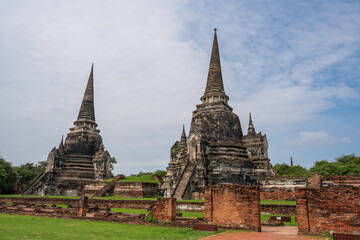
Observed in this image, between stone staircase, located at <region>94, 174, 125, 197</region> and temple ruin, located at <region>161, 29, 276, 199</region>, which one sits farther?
stone staircase, located at <region>94, 174, 125, 197</region>

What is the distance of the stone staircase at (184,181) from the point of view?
2323cm

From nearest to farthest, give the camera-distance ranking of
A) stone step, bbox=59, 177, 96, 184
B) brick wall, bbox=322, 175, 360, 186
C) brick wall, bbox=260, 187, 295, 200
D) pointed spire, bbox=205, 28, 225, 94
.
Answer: brick wall, bbox=322, 175, 360, 186 → brick wall, bbox=260, 187, 295, 200 → pointed spire, bbox=205, 28, 225, 94 → stone step, bbox=59, 177, 96, 184

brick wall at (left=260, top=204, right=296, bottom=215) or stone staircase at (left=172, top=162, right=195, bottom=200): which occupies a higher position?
stone staircase at (left=172, top=162, right=195, bottom=200)

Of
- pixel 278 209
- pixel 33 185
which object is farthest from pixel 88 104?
pixel 278 209

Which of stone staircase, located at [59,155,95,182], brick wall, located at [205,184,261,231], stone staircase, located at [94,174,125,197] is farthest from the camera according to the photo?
stone staircase, located at [59,155,95,182]

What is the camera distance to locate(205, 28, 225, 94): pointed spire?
33469 mm

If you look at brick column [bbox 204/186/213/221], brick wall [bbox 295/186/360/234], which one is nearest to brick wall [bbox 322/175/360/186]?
brick wall [bbox 295/186/360/234]

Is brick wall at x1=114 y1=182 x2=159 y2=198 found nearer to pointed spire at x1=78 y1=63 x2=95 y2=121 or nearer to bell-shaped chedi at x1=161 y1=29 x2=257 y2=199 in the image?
bell-shaped chedi at x1=161 y1=29 x2=257 y2=199

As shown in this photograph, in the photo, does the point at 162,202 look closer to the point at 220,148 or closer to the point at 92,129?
the point at 220,148

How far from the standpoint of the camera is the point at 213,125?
3034cm

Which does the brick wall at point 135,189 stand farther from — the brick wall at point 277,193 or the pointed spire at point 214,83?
the pointed spire at point 214,83

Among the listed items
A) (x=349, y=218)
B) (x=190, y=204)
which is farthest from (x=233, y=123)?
(x=349, y=218)

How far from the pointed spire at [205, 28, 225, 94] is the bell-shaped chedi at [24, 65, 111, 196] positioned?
54.2ft

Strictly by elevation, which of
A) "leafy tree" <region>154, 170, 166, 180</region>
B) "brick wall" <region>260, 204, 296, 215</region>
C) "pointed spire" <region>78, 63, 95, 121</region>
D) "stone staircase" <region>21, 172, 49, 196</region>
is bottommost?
"brick wall" <region>260, 204, 296, 215</region>
